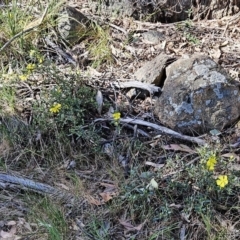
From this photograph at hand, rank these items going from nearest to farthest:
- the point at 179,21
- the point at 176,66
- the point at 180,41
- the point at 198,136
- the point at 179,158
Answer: the point at 179,158 → the point at 198,136 → the point at 176,66 → the point at 180,41 → the point at 179,21

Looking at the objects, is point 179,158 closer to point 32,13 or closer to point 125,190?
point 125,190

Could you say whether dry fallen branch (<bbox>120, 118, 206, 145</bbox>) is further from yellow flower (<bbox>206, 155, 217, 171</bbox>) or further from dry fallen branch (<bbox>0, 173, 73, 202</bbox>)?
dry fallen branch (<bbox>0, 173, 73, 202</bbox>)

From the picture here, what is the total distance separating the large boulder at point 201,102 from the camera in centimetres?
304

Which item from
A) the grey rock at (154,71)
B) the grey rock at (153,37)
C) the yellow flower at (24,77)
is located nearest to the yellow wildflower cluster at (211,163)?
the grey rock at (154,71)

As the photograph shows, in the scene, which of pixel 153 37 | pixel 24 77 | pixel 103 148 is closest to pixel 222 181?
pixel 103 148

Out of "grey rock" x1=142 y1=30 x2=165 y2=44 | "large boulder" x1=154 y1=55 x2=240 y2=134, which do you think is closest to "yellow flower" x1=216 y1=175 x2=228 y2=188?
"large boulder" x1=154 y1=55 x2=240 y2=134

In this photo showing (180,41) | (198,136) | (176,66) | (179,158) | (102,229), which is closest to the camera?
(102,229)

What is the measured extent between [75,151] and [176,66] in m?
0.95

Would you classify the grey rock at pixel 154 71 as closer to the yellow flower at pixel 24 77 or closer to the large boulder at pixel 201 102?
the large boulder at pixel 201 102

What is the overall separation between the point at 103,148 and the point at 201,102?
0.72m

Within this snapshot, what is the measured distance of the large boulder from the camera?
3037 millimetres

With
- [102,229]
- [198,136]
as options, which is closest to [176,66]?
[198,136]

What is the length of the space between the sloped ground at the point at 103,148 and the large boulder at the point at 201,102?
11 cm

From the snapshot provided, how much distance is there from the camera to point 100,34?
3.91 meters
